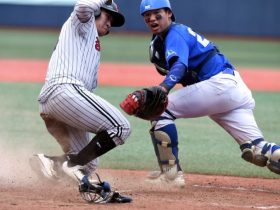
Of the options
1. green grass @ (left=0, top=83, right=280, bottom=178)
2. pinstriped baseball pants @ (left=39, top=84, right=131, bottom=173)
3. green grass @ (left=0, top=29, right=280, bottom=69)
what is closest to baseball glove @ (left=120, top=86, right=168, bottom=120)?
pinstriped baseball pants @ (left=39, top=84, right=131, bottom=173)

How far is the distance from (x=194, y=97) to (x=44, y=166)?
1.40 metres

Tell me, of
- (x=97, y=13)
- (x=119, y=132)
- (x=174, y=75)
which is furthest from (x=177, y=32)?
(x=119, y=132)

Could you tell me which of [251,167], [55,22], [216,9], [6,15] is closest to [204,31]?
[216,9]

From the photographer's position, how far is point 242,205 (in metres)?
5.55

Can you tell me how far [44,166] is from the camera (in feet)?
19.9

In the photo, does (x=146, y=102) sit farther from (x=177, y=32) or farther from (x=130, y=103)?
(x=177, y=32)

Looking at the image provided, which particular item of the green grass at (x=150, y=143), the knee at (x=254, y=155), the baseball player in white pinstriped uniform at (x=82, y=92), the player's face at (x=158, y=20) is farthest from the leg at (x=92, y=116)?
the green grass at (x=150, y=143)

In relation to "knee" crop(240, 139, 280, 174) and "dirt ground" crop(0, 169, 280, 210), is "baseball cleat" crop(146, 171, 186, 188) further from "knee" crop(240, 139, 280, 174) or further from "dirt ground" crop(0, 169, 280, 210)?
"knee" crop(240, 139, 280, 174)

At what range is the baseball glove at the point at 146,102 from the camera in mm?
5578

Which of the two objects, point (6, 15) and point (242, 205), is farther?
point (6, 15)

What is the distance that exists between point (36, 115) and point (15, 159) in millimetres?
3170

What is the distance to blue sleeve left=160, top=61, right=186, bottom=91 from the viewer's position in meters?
5.92

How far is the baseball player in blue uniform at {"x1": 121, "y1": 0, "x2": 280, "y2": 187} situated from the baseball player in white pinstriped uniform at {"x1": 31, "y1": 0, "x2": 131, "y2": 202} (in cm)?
59

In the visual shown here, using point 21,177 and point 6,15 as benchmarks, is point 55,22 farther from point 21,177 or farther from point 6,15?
point 21,177
